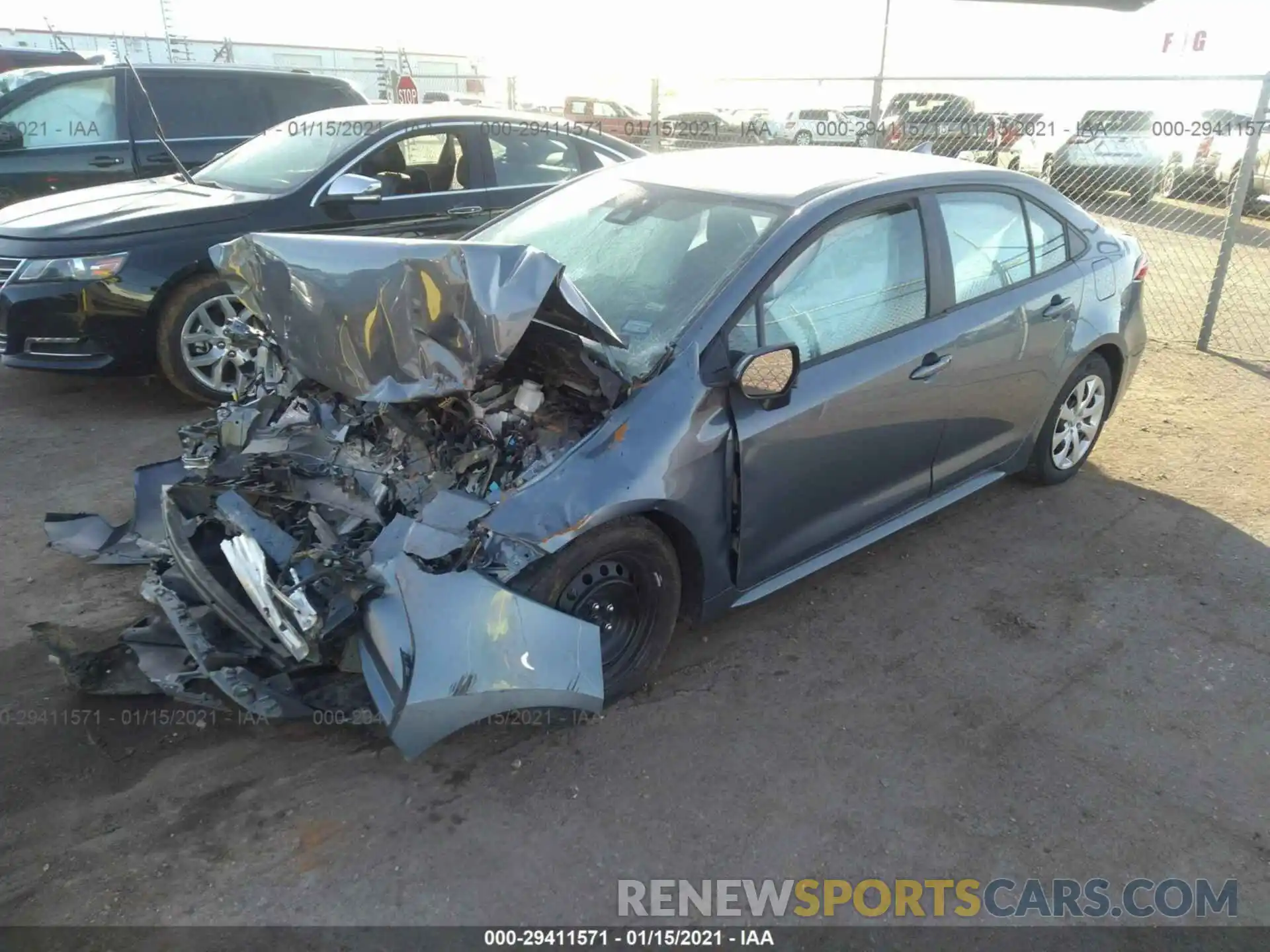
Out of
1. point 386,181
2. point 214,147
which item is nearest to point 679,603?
point 386,181

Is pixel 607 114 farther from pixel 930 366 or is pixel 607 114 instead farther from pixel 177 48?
pixel 930 366

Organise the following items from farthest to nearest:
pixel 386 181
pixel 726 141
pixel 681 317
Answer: pixel 726 141 < pixel 386 181 < pixel 681 317

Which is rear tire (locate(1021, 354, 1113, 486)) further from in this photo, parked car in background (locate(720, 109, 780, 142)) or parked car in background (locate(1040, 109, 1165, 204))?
parked car in background (locate(720, 109, 780, 142))

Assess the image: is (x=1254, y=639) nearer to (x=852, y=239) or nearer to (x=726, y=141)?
(x=852, y=239)

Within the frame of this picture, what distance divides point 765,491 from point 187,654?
1993 mm

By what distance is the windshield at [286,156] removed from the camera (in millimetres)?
5789

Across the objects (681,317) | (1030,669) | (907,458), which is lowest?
(1030,669)

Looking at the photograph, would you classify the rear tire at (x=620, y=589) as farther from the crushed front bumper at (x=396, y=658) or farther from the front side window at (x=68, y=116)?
the front side window at (x=68, y=116)

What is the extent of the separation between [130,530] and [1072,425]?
4.53 metres

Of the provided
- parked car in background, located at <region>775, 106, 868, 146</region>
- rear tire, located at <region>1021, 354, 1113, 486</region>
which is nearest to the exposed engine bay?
rear tire, located at <region>1021, 354, 1113, 486</region>

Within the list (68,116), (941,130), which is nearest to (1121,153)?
(941,130)

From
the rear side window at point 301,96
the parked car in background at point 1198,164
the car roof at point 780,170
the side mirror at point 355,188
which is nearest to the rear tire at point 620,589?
the car roof at point 780,170

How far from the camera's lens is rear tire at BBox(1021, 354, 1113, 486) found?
14.8 feet

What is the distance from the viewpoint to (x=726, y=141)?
14570mm
